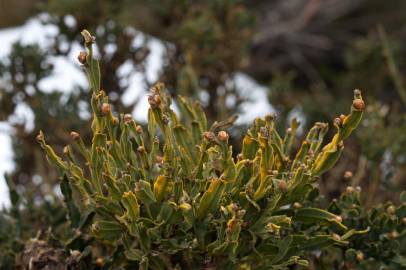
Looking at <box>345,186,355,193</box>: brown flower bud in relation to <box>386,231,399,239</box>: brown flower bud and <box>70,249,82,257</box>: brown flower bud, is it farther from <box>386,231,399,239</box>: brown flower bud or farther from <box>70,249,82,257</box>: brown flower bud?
<box>70,249,82,257</box>: brown flower bud

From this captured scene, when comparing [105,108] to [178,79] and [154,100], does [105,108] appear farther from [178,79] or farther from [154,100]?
[178,79]

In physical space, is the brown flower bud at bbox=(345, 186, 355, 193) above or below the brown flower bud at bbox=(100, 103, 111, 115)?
below

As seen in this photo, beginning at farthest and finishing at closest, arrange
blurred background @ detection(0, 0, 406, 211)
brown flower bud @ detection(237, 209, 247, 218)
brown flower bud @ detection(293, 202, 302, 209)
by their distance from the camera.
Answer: blurred background @ detection(0, 0, 406, 211) < brown flower bud @ detection(293, 202, 302, 209) < brown flower bud @ detection(237, 209, 247, 218)

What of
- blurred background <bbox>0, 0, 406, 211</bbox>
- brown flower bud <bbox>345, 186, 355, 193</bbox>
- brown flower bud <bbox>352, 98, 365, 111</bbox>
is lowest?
brown flower bud <bbox>345, 186, 355, 193</bbox>

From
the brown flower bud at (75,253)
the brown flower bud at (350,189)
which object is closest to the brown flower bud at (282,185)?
the brown flower bud at (350,189)

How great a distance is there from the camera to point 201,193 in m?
0.84

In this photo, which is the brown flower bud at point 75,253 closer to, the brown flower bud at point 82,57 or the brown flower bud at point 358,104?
the brown flower bud at point 82,57

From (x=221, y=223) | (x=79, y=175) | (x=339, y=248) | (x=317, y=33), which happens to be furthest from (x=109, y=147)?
(x=317, y=33)

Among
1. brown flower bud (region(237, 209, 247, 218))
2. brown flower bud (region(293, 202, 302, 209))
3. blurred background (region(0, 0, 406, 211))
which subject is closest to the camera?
brown flower bud (region(237, 209, 247, 218))

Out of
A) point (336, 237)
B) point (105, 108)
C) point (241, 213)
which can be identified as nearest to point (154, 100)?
point (105, 108)

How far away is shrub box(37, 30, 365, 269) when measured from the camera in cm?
80

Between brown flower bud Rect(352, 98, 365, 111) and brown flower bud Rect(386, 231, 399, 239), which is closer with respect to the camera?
brown flower bud Rect(352, 98, 365, 111)

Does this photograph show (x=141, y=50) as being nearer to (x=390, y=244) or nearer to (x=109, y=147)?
(x=109, y=147)

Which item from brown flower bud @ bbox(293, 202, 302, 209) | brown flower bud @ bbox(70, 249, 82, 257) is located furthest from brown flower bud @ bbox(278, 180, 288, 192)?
brown flower bud @ bbox(70, 249, 82, 257)
